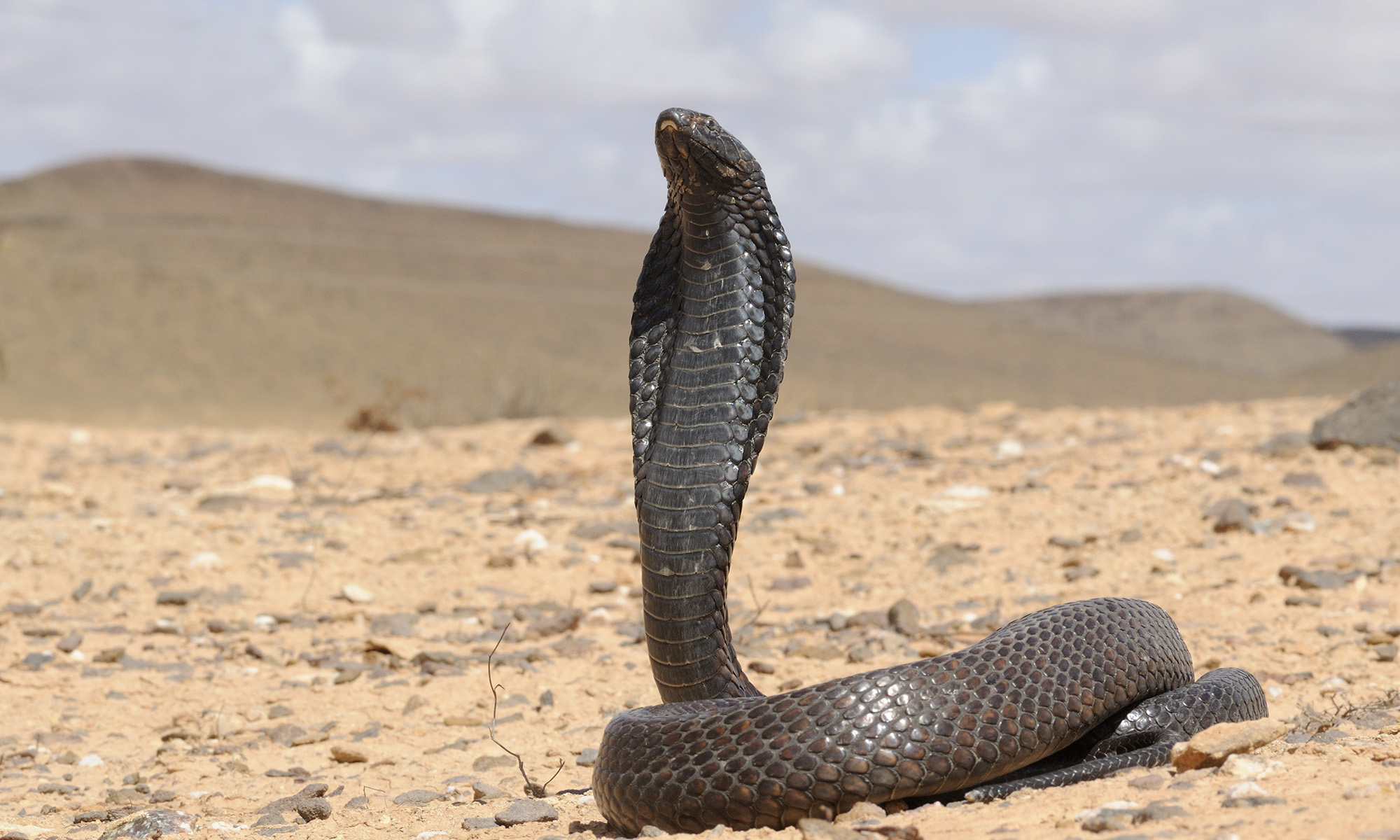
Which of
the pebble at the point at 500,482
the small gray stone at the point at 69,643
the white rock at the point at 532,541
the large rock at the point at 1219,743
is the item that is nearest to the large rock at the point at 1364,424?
the white rock at the point at 532,541

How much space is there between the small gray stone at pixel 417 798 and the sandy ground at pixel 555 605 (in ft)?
0.05

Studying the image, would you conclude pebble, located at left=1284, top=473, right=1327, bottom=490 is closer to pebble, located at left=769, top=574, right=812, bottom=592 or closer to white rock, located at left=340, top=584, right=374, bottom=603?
pebble, located at left=769, top=574, right=812, bottom=592

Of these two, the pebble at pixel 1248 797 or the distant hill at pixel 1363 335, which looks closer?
the pebble at pixel 1248 797

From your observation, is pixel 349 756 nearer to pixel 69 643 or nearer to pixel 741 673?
pixel 741 673

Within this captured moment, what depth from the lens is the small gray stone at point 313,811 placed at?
4.43 meters

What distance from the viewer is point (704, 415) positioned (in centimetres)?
425

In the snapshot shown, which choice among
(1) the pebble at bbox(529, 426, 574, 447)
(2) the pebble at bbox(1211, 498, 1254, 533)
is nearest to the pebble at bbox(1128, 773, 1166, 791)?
(2) the pebble at bbox(1211, 498, 1254, 533)

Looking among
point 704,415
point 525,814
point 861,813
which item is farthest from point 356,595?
point 861,813

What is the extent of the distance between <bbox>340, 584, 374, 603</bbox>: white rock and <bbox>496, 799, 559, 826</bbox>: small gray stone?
11.8ft

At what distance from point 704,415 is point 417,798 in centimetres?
170

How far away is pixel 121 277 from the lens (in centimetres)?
4619

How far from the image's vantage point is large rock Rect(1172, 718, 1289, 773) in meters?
3.68

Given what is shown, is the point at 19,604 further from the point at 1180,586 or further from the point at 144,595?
the point at 1180,586

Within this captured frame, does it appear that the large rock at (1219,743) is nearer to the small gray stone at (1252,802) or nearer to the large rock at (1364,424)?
the small gray stone at (1252,802)
